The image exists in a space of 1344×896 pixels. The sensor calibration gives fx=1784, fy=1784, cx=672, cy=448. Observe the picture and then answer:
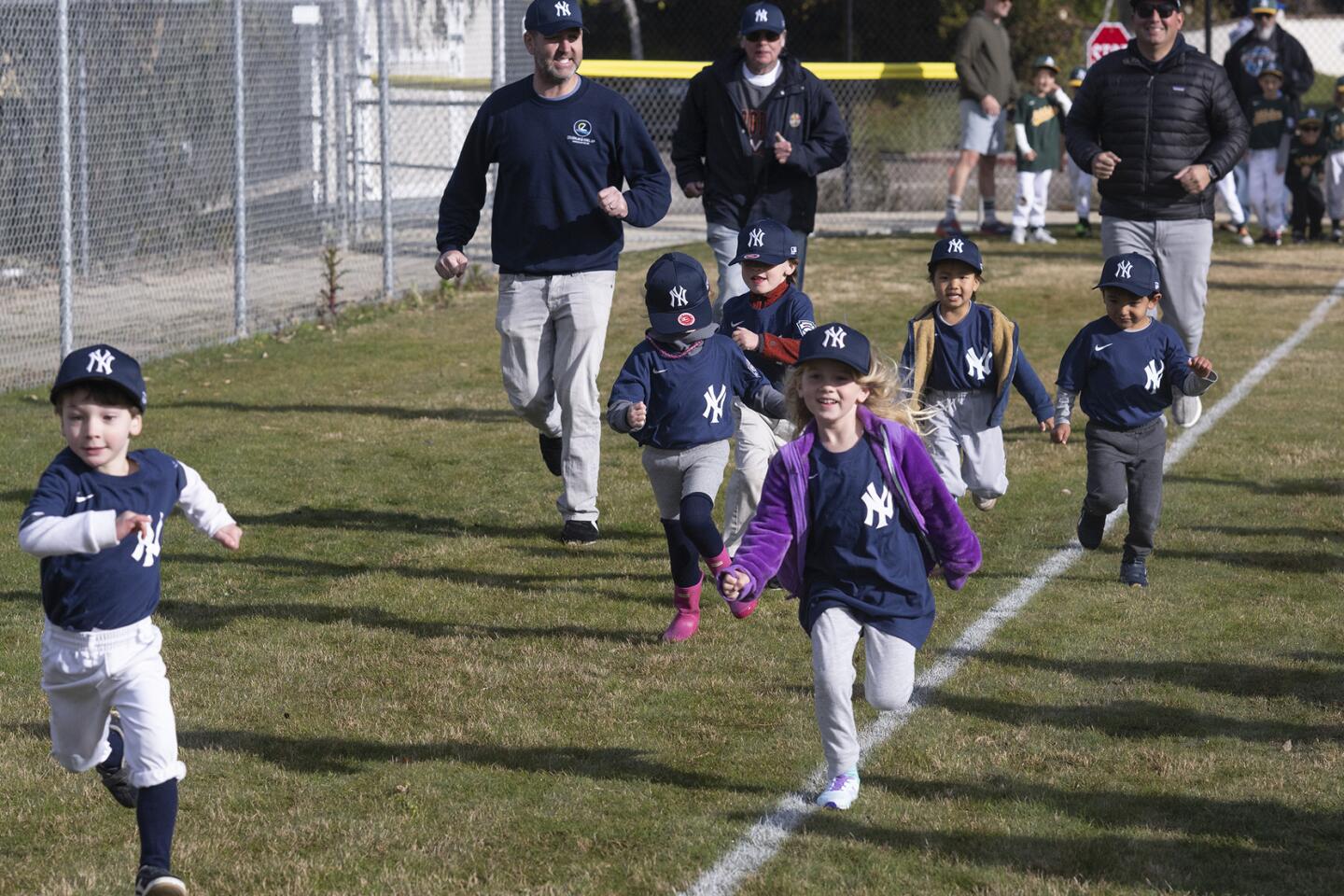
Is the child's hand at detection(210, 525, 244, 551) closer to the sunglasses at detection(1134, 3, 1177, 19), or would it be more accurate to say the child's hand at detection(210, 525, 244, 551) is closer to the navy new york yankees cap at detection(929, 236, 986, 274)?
the navy new york yankees cap at detection(929, 236, 986, 274)

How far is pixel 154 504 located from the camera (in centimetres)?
465

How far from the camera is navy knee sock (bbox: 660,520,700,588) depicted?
280 inches

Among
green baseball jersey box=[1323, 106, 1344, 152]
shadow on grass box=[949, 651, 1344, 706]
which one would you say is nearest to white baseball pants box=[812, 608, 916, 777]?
shadow on grass box=[949, 651, 1344, 706]

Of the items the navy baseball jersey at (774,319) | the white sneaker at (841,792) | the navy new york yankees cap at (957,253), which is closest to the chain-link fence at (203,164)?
the navy baseball jersey at (774,319)

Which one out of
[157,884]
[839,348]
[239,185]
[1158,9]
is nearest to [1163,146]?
[1158,9]

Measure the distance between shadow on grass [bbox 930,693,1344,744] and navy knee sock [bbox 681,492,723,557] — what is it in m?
1.14

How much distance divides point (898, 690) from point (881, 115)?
1965 cm

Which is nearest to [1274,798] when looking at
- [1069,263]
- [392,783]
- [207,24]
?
[392,783]

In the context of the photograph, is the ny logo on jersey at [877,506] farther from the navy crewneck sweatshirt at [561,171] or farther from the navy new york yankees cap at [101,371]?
the navy crewneck sweatshirt at [561,171]

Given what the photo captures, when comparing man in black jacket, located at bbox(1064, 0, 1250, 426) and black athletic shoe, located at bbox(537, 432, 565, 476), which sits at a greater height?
man in black jacket, located at bbox(1064, 0, 1250, 426)

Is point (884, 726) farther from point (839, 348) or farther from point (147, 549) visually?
point (147, 549)

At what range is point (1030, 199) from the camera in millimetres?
20344

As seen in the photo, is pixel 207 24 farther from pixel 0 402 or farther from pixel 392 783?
pixel 392 783

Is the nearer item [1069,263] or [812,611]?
[812,611]
